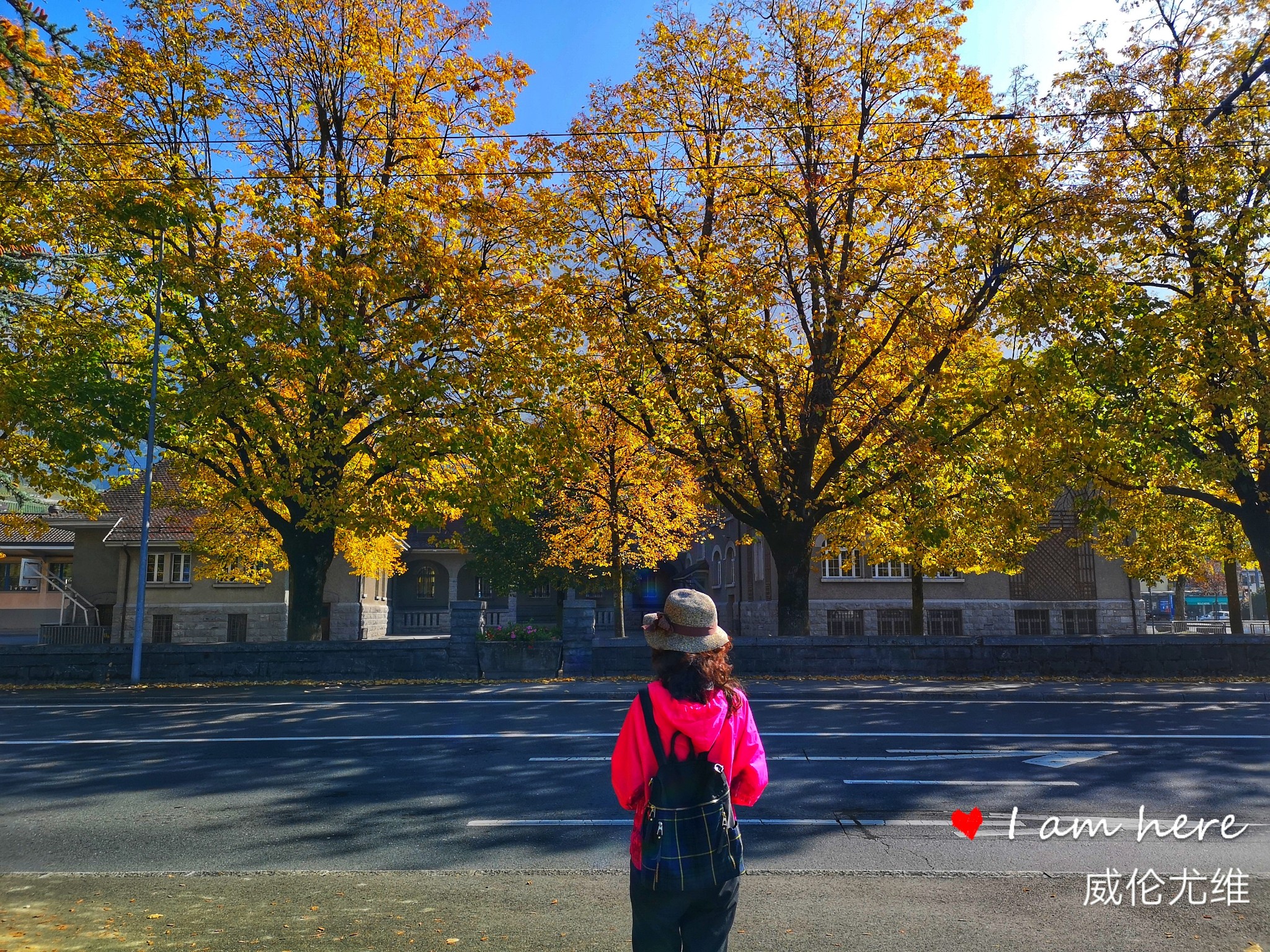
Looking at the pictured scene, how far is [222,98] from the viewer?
1881 cm

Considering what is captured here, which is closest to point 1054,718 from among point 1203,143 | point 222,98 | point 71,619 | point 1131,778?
point 1131,778

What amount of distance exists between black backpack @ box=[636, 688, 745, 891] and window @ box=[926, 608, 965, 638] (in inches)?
1243

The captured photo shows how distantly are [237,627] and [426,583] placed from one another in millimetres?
16514

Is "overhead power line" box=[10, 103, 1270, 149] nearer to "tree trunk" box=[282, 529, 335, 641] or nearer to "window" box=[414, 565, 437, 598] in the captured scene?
"tree trunk" box=[282, 529, 335, 641]

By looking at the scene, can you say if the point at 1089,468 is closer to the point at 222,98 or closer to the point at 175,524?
the point at 222,98

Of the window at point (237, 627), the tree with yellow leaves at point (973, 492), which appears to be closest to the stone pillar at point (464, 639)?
the tree with yellow leaves at point (973, 492)

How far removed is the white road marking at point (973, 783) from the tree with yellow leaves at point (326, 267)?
39.3 ft

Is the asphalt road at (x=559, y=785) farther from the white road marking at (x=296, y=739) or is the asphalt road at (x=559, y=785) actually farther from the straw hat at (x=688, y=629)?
the straw hat at (x=688, y=629)

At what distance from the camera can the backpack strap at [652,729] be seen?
3252 mm

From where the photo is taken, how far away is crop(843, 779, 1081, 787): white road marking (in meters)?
8.26

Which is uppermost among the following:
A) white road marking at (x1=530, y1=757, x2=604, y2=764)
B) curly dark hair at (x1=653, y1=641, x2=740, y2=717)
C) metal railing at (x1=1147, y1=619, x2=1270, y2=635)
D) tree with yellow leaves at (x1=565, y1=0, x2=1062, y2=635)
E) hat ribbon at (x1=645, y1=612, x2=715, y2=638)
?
tree with yellow leaves at (x1=565, y1=0, x2=1062, y2=635)

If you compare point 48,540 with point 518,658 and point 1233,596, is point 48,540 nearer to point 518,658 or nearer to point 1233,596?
point 518,658

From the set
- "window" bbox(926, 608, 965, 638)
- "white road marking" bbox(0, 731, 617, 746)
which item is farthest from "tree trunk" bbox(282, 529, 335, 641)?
"window" bbox(926, 608, 965, 638)

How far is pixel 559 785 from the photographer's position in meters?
8.47
